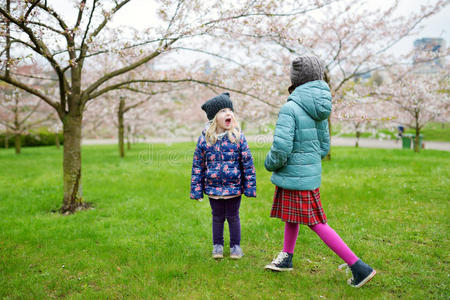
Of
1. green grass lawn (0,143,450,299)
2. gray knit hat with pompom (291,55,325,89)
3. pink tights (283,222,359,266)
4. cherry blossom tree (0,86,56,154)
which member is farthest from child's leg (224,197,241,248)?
cherry blossom tree (0,86,56,154)

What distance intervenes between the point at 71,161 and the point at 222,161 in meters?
3.27

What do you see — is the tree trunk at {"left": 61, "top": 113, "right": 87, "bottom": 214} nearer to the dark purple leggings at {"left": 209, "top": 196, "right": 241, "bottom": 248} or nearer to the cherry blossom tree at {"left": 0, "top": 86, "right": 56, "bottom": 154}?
the dark purple leggings at {"left": 209, "top": 196, "right": 241, "bottom": 248}

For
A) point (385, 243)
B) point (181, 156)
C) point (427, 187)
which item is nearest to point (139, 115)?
point (181, 156)

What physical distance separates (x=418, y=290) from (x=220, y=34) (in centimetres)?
431

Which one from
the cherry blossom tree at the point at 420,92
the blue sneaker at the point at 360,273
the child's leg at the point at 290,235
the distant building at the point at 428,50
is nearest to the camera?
the blue sneaker at the point at 360,273

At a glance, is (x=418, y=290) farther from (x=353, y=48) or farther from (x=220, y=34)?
(x=353, y=48)

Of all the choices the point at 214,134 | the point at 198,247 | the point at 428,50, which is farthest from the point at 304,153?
the point at 428,50

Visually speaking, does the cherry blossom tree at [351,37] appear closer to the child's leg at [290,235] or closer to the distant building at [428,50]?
the distant building at [428,50]

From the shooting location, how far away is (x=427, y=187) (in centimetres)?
646

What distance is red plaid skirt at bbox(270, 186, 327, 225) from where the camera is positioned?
276cm

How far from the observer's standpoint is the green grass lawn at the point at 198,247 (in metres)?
2.74

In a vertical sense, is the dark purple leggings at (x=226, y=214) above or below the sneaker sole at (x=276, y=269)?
above

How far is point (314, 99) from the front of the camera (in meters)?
2.73

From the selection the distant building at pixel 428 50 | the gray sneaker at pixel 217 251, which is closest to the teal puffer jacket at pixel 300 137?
the gray sneaker at pixel 217 251
